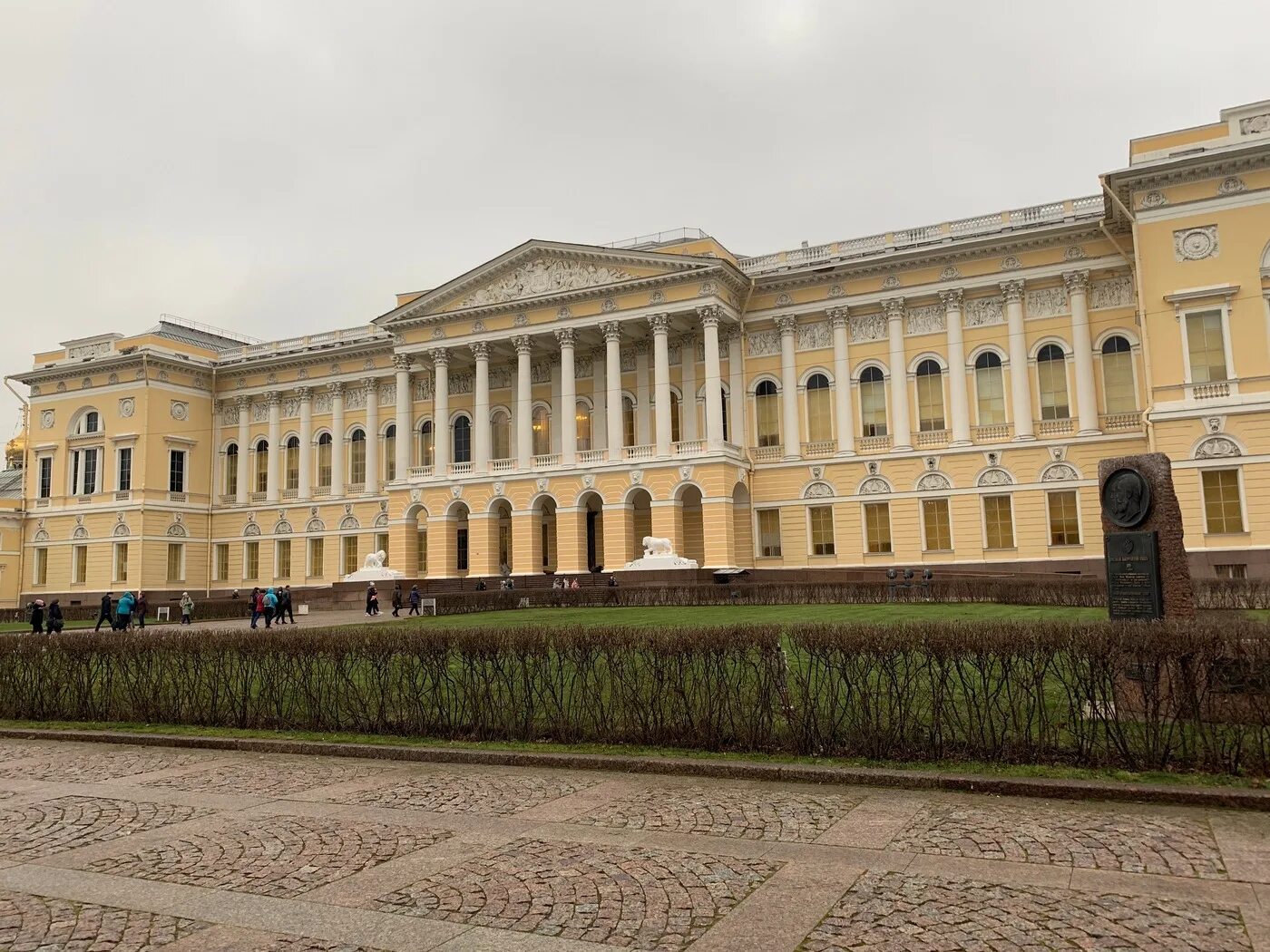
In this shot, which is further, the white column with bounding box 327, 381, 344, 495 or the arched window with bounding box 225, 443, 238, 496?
the arched window with bounding box 225, 443, 238, 496

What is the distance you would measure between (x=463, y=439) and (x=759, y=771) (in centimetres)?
4675

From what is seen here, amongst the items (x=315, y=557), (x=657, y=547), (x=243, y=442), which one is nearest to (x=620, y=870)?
(x=657, y=547)

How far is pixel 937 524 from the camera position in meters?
41.9

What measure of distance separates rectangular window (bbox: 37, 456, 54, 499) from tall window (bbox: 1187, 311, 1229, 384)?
63.3 meters

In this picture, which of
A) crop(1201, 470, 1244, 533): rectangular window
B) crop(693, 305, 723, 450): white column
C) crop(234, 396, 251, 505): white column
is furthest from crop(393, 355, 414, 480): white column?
crop(1201, 470, 1244, 533): rectangular window

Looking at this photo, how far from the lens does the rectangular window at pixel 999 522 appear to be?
133 ft

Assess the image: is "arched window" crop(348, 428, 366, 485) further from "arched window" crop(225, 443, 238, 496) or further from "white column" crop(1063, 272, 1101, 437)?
"white column" crop(1063, 272, 1101, 437)

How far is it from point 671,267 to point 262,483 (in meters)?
32.0

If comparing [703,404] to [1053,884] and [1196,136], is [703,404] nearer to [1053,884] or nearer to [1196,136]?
[1196,136]

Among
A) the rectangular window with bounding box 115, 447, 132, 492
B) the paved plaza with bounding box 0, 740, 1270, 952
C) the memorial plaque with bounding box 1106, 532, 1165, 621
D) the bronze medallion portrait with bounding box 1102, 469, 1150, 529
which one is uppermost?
the rectangular window with bounding box 115, 447, 132, 492

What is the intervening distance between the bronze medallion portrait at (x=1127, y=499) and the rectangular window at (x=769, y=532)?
3417 cm

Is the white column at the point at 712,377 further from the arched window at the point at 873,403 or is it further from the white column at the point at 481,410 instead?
the white column at the point at 481,410

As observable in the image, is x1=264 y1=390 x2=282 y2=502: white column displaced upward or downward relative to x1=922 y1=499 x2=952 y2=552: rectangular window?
upward

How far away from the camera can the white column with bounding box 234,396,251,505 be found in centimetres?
6031
